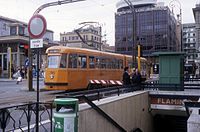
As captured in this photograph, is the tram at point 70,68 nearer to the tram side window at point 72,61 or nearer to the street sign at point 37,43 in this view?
the tram side window at point 72,61

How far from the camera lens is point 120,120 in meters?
10.1

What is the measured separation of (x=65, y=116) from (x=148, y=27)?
78762 millimetres

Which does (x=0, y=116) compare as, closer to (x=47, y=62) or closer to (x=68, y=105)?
(x=68, y=105)

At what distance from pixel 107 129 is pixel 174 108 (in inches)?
254

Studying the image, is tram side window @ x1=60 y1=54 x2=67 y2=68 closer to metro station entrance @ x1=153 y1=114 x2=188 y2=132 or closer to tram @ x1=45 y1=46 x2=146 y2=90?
tram @ x1=45 y1=46 x2=146 y2=90

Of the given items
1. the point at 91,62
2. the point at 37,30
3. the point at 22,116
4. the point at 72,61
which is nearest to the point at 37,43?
the point at 37,30

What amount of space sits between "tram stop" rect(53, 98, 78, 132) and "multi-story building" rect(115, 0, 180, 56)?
70.8 meters

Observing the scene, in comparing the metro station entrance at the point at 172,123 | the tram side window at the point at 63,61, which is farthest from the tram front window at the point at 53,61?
the metro station entrance at the point at 172,123

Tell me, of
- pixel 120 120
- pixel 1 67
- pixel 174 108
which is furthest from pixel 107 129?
pixel 1 67

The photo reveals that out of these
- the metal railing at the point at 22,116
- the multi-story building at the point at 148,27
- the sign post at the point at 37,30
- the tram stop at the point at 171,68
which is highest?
the multi-story building at the point at 148,27

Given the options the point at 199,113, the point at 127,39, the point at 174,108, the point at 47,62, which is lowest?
the point at 174,108

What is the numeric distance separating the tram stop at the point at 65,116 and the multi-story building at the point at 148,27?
70.8 m

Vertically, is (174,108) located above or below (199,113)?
below

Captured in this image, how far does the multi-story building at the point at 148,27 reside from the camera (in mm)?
77500
